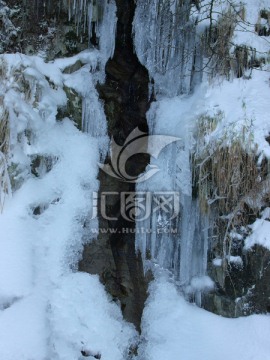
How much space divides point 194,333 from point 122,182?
1.41 metres

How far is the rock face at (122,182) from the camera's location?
388 cm

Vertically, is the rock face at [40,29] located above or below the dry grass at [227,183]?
above

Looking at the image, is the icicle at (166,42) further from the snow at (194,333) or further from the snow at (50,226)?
the snow at (194,333)

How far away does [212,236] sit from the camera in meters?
3.61

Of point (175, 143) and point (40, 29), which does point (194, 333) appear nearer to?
point (175, 143)

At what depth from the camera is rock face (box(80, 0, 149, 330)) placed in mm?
3885

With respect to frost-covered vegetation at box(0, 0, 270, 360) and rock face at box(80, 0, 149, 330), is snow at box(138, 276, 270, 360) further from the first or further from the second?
rock face at box(80, 0, 149, 330)

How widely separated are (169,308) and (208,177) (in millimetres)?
1065

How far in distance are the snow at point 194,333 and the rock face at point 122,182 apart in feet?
0.65

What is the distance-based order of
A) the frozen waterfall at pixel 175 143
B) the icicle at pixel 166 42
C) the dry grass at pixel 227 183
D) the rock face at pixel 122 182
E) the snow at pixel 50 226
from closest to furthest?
the snow at pixel 50 226 < the dry grass at pixel 227 183 < the frozen waterfall at pixel 175 143 < the rock face at pixel 122 182 < the icicle at pixel 166 42

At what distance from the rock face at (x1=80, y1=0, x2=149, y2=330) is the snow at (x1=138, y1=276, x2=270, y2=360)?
0.20 meters

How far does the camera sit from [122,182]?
414cm

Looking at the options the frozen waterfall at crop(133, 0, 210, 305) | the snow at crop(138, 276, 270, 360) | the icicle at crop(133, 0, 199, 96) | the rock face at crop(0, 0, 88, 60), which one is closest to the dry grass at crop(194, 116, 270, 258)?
the frozen waterfall at crop(133, 0, 210, 305)

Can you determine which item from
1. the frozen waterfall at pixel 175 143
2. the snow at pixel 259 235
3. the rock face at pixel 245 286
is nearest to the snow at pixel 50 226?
the frozen waterfall at pixel 175 143
